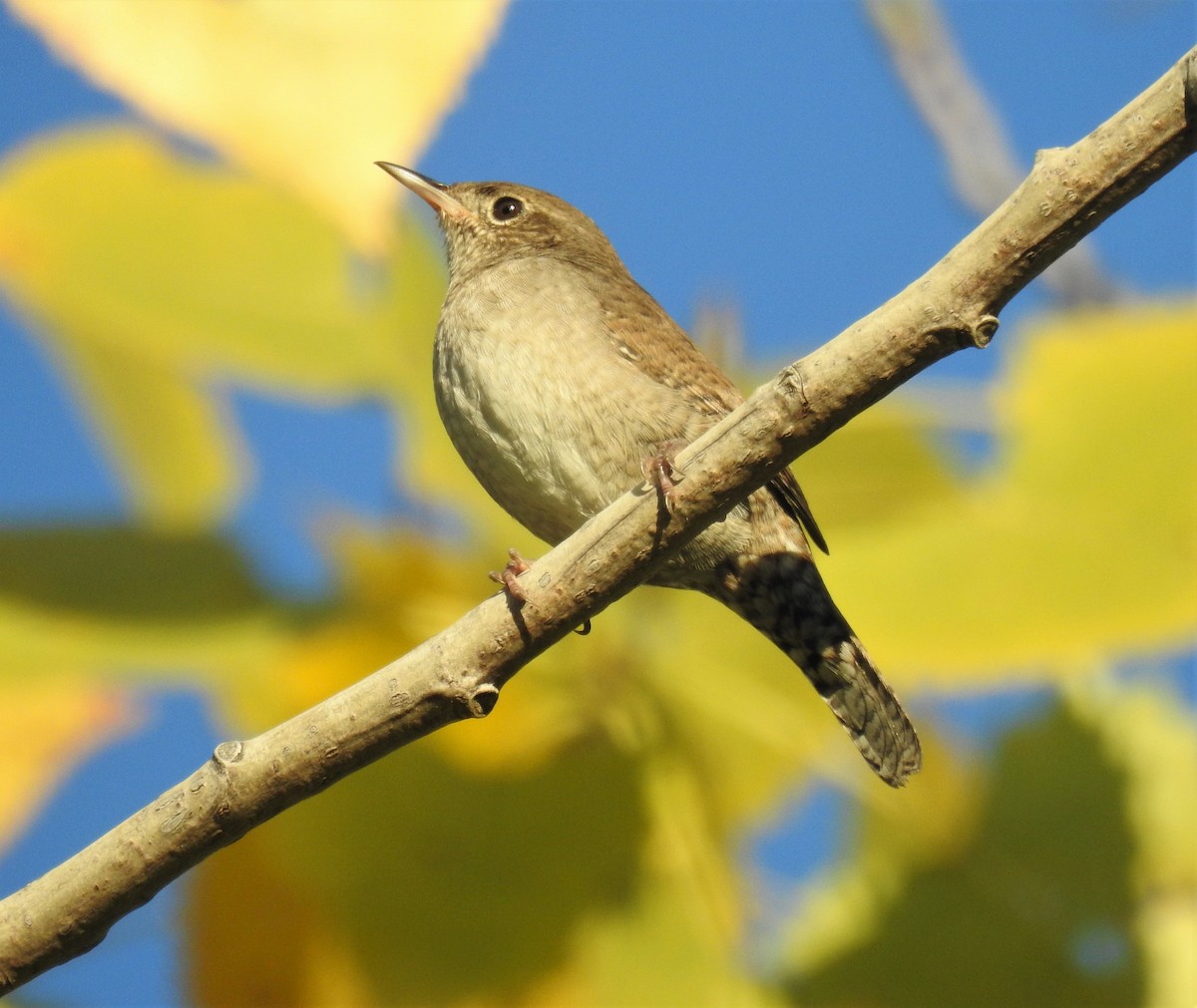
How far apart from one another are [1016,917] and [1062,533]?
4.25ft

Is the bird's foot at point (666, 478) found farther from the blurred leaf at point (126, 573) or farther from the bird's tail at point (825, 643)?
the blurred leaf at point (126, 573)

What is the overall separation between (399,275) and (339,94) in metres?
1.28

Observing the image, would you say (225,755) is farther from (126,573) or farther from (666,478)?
(126,573)

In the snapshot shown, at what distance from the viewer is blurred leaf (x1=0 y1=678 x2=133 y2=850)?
591 centimetres

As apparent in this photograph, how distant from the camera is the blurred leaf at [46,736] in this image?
5906 millimetres

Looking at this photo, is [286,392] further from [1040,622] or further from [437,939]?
[1040,622]

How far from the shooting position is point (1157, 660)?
17.3 feet

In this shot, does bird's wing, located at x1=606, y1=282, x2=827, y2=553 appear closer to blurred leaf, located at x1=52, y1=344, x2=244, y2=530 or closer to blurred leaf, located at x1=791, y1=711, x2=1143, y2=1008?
blurred leaf, located at x1=791, y1=711, x2=1143, y2=1008

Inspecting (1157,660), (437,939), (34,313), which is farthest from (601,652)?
(34,313)

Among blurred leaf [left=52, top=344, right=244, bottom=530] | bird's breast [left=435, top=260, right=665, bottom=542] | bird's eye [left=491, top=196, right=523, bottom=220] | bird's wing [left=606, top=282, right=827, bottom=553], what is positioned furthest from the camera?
blurred leaf [left=52, top=344, right=244, bottom=530]

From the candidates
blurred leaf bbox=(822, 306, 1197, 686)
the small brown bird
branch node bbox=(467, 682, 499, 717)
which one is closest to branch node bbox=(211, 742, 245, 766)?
branch node bbox=(467, 682, 499, 717)

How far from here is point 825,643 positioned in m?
3.61

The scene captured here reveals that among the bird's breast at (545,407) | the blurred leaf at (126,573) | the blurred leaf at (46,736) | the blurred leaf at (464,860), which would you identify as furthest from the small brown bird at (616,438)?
the blurred leaf at (46,736)

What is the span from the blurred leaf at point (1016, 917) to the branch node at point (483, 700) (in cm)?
266
